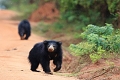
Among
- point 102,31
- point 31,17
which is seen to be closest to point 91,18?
point 102,31

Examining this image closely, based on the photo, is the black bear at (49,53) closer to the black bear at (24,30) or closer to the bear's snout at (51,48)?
the bear's snout at (51,48)

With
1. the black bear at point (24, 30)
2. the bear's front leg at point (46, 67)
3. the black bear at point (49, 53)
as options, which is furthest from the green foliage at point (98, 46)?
the black bear at point (24, 30)

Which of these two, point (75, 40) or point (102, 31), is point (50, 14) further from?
point (102, 31)

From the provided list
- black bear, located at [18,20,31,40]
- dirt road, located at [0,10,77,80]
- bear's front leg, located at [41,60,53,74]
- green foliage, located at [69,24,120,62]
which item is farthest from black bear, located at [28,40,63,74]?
black bear, located at [18,20,31,40]

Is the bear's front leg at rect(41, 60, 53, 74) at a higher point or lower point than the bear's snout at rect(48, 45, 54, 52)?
lower

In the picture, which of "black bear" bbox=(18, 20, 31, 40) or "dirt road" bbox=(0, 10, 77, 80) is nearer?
"dirt road" bbox=(0, 10, 77, 80)

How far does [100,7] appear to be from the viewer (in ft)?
65.0

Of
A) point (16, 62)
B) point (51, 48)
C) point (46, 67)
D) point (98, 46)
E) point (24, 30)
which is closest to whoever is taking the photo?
point (51, 48)

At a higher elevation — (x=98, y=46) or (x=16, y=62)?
(x=98, y=46)

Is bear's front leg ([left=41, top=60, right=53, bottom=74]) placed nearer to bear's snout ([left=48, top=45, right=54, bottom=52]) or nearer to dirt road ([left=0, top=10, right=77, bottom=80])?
dirt road ([left=0, top=10, right=77, bottom=80])

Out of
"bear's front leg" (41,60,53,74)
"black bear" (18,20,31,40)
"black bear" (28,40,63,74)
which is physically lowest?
"black bear" (18,20,31,40)

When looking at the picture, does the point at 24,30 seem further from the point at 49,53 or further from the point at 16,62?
the point at 49,53

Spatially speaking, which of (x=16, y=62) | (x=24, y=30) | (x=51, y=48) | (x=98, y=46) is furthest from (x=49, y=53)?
(x=24, y=30)

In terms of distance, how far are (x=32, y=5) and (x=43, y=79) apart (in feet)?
88.4
